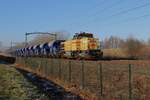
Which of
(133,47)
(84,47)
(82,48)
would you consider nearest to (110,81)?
(84,47)

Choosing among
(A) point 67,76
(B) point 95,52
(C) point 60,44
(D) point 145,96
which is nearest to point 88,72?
(A) point 67,76

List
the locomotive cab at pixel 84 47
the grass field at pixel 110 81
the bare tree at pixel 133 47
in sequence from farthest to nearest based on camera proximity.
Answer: the bare tree at pixel 133 47 → the locomotive cab at pixel 84 47 → the grass field at pixel 110 81

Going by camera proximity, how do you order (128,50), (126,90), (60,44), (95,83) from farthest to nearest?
(128,50), (60,44), (95,83), (126,90)

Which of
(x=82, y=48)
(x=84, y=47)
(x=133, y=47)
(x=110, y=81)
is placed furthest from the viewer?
(x=133, y=47)

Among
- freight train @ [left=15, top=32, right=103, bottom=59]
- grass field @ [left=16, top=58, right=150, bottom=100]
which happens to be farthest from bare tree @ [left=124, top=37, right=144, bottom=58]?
grass field @ [left=16, top=58, right=150, bottom=100]

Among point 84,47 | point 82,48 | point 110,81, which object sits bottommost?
point 110,81

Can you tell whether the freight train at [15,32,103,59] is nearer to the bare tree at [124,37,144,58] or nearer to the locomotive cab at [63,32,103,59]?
the locomotive cab at [63,32,103,59]

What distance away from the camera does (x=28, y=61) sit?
60.4m

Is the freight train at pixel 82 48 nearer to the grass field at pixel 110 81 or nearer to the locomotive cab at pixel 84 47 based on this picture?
the locomotive cab at pixel 84 47

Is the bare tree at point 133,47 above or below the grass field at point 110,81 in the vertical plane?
above

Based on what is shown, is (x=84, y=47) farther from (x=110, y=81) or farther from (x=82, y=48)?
(x=110, y=81)

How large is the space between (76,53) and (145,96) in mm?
38153

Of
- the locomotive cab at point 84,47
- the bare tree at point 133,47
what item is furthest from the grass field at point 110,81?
the bare tree at point 133,47

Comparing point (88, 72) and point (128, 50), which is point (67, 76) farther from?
point (128, 50)
